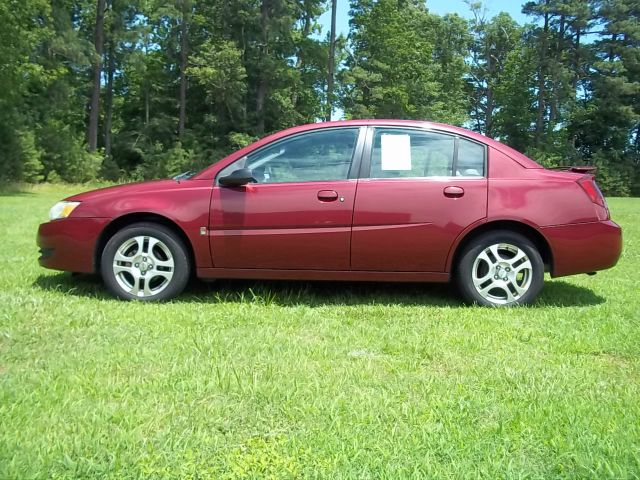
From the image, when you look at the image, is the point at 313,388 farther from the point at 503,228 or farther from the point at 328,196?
the point at 503,228

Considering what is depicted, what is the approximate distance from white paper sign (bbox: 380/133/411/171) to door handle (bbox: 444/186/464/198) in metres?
0.36

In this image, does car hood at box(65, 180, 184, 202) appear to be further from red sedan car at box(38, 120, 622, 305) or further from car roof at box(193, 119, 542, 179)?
car roof at box(193, 119, 542, 179)

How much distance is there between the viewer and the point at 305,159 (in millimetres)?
4504

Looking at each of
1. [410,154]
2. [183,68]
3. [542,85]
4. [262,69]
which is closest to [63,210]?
[410,154]

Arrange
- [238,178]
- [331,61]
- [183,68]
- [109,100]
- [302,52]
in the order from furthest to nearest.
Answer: [331,61] → [302,52] → [109,100] → [183,68] → [238,178]

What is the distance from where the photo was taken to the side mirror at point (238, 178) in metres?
4.30

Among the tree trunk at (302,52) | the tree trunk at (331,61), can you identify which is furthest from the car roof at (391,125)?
the tree trunk at (331,61)

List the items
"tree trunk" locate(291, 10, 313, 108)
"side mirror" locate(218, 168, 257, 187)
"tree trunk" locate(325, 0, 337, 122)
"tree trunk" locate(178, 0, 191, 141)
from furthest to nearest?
"tree trunk" locate(325, 0, 337, 122), "tree trunk" locate(291, 10, 313, 108), "tree trunk" locate(178, 0, 191, 141), "side mirror" locate(218, 168, 257, 187)

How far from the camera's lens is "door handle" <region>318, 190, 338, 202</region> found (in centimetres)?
434

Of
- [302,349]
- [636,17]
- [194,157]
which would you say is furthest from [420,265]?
[636,17]

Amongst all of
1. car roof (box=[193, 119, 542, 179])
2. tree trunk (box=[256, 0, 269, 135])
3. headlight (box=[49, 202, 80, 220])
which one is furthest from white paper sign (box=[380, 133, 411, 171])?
tree trunk (box=[256, 0, 269, 135])

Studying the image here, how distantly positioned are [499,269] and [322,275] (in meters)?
1.45

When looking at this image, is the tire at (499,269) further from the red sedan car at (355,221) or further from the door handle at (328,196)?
the door handle at (328,196)

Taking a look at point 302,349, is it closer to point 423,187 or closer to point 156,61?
point 423,187
